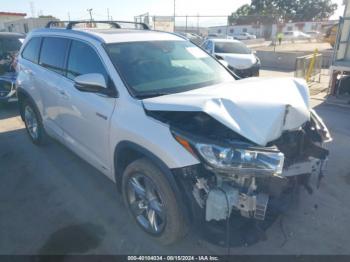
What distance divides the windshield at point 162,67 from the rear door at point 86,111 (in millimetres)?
228

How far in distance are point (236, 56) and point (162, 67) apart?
8.16m

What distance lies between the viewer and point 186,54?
3.60 m

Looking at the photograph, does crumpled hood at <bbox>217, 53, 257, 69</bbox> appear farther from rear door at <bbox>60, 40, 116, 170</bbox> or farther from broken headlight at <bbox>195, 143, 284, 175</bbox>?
broken headlight at <bbox>195, 143, 284, 175</bbox>

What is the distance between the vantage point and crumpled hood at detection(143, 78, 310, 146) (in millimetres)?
2180

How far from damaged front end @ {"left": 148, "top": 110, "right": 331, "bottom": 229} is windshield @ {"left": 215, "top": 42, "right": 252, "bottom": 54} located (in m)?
9.29

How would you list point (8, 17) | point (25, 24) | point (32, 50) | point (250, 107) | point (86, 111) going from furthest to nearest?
point (8, 17) < point (25, 24) < point (32, 50) < point (86, 111) < point (250, 107)

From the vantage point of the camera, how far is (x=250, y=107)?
2.30 m

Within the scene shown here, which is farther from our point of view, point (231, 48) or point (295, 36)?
point (295, 36)

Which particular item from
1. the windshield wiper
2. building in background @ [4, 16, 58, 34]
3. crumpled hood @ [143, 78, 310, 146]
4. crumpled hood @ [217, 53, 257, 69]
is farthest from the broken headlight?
building in background @ [4, 16, 58, 34]

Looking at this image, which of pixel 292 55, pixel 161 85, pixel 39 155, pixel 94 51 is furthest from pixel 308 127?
pixel 292 55

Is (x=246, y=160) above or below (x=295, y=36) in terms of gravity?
below

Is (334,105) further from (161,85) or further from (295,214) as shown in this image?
(161,85)

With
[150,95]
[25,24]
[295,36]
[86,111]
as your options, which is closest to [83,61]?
[86,111]

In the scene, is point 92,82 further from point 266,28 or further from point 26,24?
point 266,28
